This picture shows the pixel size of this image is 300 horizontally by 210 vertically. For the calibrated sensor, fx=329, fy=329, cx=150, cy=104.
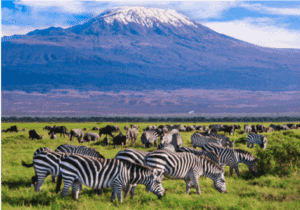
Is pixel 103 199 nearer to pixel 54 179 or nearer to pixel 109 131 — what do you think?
pixel 54 179

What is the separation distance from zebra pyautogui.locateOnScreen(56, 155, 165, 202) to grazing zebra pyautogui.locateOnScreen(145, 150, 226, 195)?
1.16 metres

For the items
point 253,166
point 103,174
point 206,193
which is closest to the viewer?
point 103,174

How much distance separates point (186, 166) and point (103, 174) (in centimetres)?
382

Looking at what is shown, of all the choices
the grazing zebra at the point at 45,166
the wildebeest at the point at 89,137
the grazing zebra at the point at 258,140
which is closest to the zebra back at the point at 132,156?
the grazing zebra at the point at 45,166

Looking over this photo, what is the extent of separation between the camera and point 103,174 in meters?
12.3

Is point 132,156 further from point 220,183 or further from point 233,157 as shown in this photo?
point 233,157

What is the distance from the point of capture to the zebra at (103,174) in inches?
482

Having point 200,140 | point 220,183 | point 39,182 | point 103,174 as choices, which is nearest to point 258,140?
point 200,140

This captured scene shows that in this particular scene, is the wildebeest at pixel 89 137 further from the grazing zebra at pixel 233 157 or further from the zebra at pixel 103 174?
the zebra at pixel 103 174

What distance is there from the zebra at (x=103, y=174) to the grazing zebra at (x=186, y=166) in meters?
1.16

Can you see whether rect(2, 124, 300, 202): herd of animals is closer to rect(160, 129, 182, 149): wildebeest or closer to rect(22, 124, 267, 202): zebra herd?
rect(22, 124, 267, 202): zebra herd

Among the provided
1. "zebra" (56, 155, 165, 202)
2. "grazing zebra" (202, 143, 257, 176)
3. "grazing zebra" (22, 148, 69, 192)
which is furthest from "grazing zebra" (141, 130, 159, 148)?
"zebra" (56, 155, 165, 202)

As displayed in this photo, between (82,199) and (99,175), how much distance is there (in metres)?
1.47

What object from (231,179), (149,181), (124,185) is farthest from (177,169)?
(231,179)
